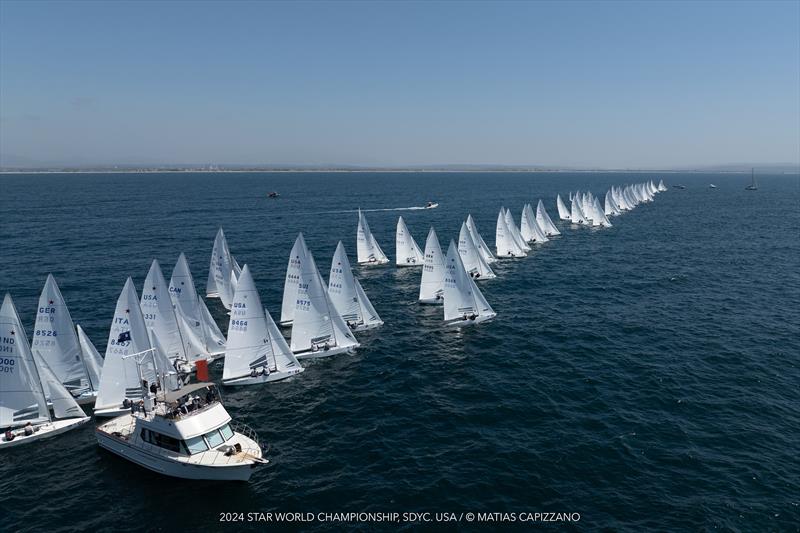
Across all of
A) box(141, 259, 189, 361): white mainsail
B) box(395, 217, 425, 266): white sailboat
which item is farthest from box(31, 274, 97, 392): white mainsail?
box(395, 217, 425, 266): white sailboat

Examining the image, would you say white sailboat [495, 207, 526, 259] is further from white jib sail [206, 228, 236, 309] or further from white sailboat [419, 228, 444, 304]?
white jib sail [206, 228, 236, 309]

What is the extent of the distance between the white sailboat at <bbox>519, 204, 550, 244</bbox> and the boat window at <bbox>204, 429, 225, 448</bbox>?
10379 cm

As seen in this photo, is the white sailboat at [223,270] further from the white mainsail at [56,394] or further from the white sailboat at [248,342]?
the white mainsail at [56,394]

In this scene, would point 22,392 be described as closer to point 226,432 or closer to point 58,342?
point 58,342

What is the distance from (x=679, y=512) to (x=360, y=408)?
26.4 m

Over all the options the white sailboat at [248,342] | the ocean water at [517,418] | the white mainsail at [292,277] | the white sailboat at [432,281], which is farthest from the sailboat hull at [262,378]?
the white sailboat at [432,281]

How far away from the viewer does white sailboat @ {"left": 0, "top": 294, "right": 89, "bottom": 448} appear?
3897cm

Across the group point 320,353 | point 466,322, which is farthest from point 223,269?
point 466,322

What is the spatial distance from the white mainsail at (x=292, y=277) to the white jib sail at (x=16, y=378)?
26.1 metres

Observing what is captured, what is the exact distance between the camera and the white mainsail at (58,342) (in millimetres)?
43688

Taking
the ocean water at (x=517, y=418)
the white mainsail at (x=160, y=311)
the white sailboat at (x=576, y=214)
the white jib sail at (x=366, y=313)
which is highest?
the white sailboat at (x=576, y=214)

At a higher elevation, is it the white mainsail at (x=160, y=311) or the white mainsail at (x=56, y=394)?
the white mainsail at (x=160, y=311)

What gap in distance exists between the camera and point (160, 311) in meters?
50.6

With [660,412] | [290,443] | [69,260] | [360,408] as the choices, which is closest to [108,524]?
[290,443]
